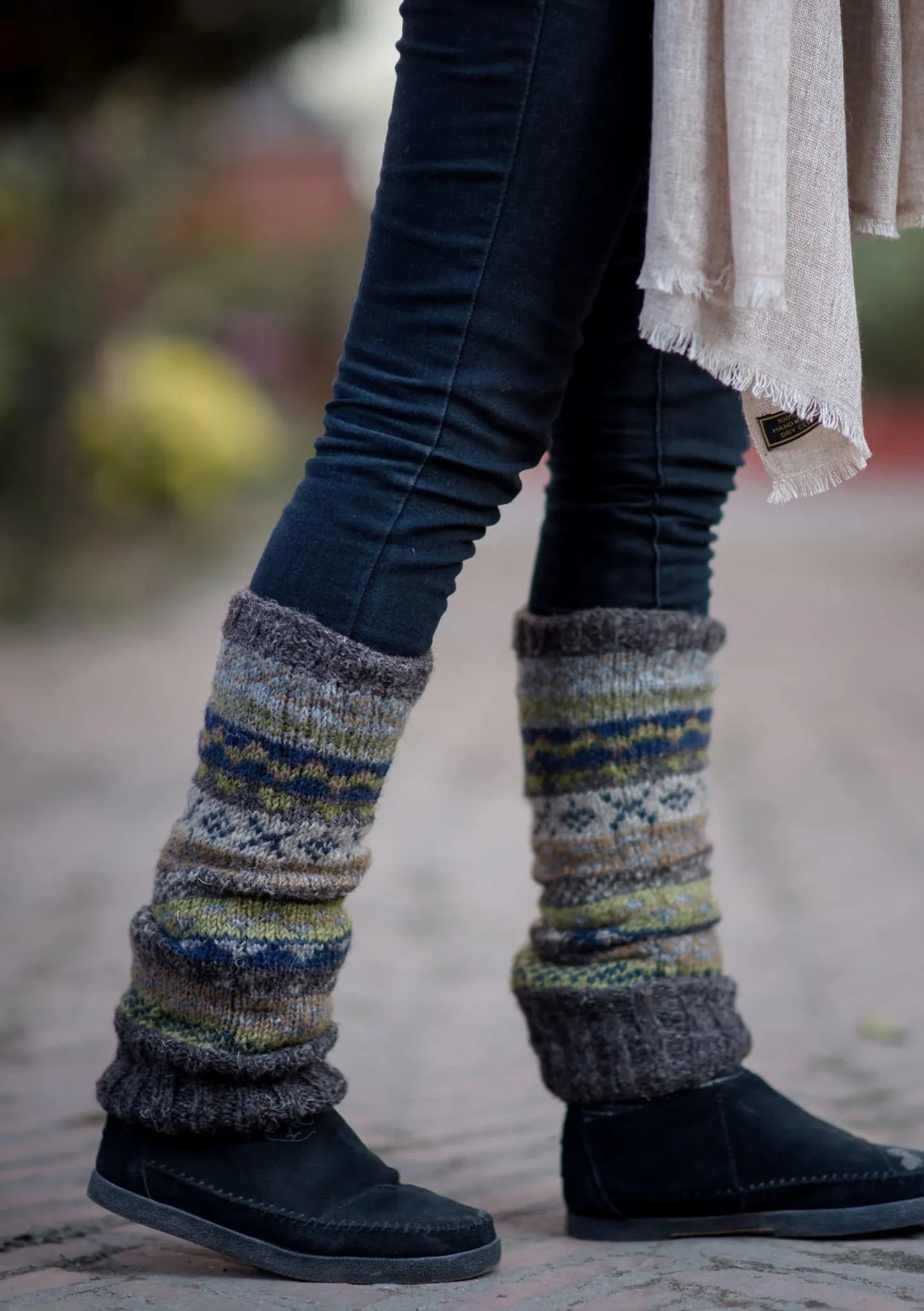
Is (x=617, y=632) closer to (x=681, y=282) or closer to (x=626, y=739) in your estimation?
(x=626, y=739)

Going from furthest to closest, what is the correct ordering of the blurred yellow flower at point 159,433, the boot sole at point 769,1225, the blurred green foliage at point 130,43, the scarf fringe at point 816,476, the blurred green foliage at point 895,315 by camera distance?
1. the blurred green foliage at point 895,315
2. the blurred yellow flower at point 159,433
3. the blurred green foliage at point 130,43
4. the boot sole at point 769,1225
5. the scarf fringe at point 816,476

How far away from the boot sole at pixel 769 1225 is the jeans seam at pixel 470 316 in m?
0.59

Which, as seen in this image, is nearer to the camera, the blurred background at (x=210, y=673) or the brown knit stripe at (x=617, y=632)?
the brown knit stripe at (x=617, y=632)

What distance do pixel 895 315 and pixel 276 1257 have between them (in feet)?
47.6

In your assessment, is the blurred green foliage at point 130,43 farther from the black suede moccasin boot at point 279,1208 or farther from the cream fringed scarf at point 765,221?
the black suede moccasin boot at point 279,1208

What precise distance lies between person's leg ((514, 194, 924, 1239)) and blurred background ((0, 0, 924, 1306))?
0.59 feet

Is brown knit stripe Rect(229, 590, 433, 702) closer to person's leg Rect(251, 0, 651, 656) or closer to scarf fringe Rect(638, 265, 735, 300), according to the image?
person's leg Rect(251, 0, 651, 656)

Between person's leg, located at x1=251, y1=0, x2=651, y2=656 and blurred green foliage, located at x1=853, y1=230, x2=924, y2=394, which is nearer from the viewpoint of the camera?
person's leg, located at x1=251, y1=0, x2=651, y2=656

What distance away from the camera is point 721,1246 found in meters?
1.14

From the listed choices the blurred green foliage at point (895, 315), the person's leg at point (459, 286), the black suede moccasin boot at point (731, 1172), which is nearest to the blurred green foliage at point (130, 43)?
the person's leg at point (459, 286)

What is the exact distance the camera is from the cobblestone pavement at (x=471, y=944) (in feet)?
3.53

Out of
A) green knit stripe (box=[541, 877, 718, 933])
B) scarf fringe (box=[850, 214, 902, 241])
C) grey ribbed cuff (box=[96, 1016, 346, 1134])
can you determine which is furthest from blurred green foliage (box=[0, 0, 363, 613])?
grey ribbed cuff (box=[96, 1016, 346, 1134])

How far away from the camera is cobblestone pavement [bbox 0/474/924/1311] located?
1.08m

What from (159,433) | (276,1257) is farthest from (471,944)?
(159,433)
